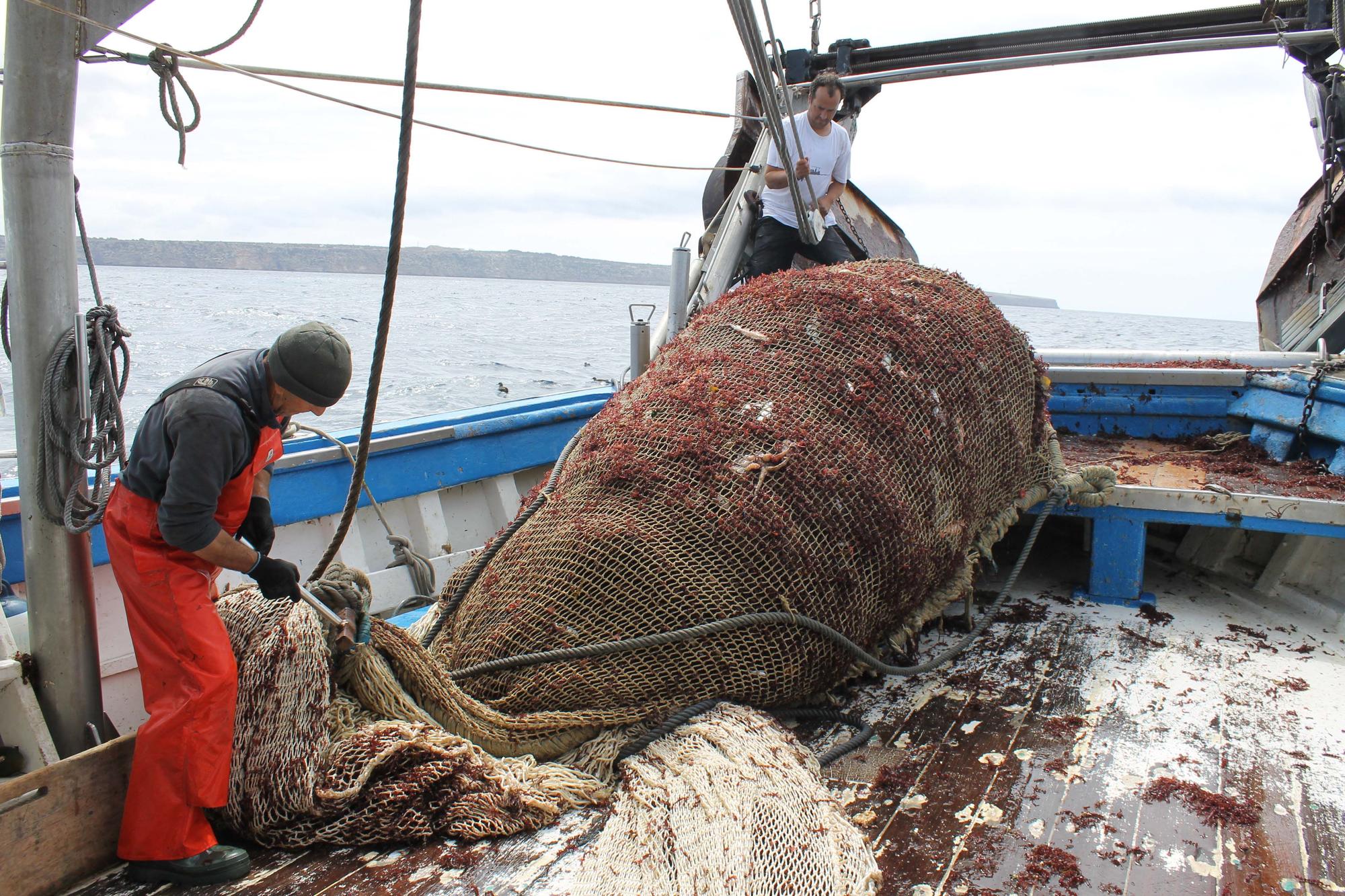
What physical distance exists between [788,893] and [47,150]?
2697mm

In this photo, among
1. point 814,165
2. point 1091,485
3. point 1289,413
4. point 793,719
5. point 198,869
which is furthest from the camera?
point 814,165

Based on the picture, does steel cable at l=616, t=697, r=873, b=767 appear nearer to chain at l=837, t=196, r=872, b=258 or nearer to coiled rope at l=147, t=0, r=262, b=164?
coiled rope at l=147, t=0, r=262, b=164

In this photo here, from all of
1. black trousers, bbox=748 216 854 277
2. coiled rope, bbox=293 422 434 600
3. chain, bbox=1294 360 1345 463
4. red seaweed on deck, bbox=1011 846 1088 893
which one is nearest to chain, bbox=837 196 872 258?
black trousers, bbox=748 216 854 277

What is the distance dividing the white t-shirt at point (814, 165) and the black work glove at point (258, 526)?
12.1ft

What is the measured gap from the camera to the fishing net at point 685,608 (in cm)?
240

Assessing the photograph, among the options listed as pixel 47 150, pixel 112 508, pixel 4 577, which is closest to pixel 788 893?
pixel 112 508

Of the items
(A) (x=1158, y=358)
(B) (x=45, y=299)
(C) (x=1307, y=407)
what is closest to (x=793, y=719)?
(B) (x=45, y=299)

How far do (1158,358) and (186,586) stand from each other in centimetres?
667

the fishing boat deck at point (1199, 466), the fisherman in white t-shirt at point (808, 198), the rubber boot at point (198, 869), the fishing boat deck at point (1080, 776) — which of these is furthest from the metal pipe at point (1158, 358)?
the rubber boot at point (198, 869)

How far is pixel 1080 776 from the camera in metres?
2.73

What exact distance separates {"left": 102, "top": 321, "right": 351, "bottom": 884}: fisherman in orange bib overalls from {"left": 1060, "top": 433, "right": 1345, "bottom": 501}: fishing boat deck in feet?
11.8

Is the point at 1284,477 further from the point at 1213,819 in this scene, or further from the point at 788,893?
the point at 788,893

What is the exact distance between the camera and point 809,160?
5.74m

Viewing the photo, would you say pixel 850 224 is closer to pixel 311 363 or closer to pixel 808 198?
pixel 808 198
